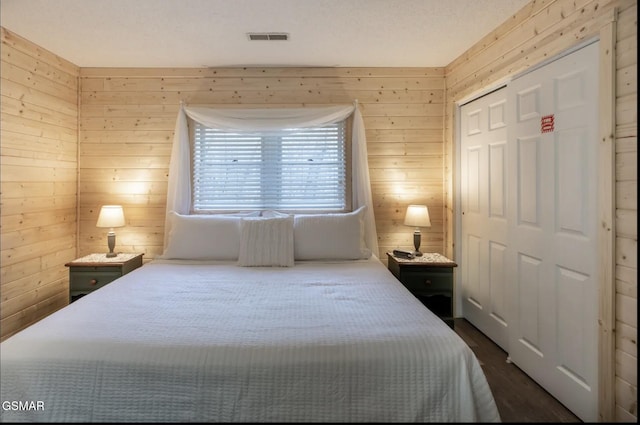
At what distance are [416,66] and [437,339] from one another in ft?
8.80

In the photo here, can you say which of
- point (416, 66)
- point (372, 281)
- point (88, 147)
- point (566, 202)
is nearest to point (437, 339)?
point (372, 281)

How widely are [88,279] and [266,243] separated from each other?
151 centimetres

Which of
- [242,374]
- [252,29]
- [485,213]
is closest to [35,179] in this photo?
[252,29]

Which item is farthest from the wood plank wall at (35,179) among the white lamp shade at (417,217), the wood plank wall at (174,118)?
the white lamp shade at (417,217)

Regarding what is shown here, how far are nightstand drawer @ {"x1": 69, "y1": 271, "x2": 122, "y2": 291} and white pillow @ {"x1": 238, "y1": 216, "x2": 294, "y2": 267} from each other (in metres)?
1.13

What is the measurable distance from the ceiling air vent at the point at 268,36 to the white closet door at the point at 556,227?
1705 mm

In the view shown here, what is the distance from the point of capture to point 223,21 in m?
2.36

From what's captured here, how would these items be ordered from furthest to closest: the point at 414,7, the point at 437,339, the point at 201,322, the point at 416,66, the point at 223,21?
the point at 416,66 < the point at 223,21 < the point at 414,7 < the point at 201,322 < the point at 437,339

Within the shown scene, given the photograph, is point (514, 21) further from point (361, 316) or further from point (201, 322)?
point (201, 322)

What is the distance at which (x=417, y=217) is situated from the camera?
2.96 meters

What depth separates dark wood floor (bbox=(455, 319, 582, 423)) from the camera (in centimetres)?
183

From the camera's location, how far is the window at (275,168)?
327 cm

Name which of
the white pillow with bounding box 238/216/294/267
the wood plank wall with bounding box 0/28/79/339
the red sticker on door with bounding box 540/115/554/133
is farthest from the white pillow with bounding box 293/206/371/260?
the wood plank wall with bounding box 0/28/79/339

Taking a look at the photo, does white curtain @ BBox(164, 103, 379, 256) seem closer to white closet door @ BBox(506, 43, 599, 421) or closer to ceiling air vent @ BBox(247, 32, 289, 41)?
ceiling air vent @ BBox(247, 32, 289, 41)
